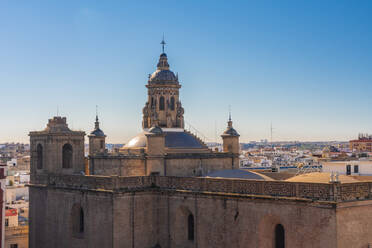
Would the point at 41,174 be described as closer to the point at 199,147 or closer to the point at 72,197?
the point at 72,197

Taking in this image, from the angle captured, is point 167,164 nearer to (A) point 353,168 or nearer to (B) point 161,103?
(B) point 161,103

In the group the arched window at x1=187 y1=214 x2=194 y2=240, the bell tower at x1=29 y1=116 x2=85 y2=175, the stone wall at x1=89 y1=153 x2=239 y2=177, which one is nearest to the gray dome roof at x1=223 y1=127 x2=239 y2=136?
the stone wall at x1=89 y1=153 x2=239 y2=177

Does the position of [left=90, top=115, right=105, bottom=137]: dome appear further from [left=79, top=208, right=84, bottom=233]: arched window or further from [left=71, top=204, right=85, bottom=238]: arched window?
[left=79, top=208, right=84, bottom=233]: arched window

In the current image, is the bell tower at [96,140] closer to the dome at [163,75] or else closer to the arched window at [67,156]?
the arched window at [67,156]

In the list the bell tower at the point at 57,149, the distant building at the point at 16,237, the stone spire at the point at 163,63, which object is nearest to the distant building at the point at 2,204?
the bell tower at the point at 57,149

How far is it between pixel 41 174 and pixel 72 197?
4.70 m

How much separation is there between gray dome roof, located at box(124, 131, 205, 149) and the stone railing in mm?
4833

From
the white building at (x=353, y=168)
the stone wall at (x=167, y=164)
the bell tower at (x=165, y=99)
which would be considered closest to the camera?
the stone wall at (x=167, y=164)

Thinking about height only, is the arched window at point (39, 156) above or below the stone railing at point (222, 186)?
above

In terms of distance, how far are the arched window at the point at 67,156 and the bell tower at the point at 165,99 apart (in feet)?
17.7

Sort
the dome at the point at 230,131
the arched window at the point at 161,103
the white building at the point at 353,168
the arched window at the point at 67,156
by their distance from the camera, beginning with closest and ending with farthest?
the arched window at the point at 67,156 < the dome at the point at 230,131 < the arched window at the point at 161,103 < the white building at the point at 353,168

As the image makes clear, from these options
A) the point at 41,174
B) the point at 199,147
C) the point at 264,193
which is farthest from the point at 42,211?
the point at 264,193

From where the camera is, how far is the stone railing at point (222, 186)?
2298cm

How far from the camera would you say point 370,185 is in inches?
930
